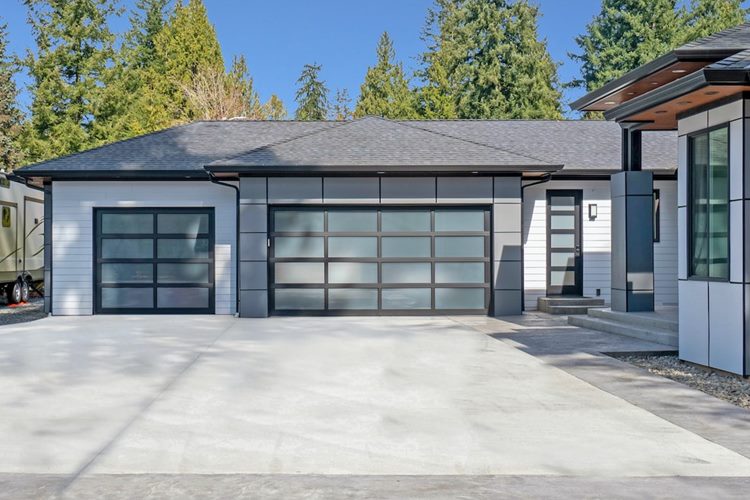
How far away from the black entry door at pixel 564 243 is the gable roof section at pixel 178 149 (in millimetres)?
6773

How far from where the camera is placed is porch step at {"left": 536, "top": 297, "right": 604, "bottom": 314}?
15328mm

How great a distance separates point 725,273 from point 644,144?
10.8 metres

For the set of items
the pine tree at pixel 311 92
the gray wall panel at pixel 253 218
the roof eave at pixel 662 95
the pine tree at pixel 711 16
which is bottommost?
the gray wall panel at pixel 253 218

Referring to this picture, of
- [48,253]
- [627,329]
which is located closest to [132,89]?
[48,253]

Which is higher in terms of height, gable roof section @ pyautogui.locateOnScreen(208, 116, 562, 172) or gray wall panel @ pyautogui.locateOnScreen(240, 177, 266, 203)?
gable roof section @ pyautogui.locateOnScreen(208, 116, 562, 172)

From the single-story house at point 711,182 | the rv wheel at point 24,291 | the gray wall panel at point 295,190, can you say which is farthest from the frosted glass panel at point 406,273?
→ the rv wheel at point 24,291

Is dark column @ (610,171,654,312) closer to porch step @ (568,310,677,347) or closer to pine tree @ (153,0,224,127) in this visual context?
porch step @ (568,310,677,347)

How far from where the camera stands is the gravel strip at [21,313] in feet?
49.6

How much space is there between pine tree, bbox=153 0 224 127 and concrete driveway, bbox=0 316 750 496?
103 ft

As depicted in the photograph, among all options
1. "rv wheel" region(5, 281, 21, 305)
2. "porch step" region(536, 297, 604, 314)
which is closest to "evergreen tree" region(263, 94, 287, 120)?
"rv wheel" region(5, 281, 21, 305)

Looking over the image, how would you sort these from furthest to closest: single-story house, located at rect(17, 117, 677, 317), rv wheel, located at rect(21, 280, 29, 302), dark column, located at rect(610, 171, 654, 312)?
rv wheel, located at rect(21, 280, 29, 302), single-story house, located at rect(17, 117, 677, 317), dark column, located at rect(610, 171, 654, 312)

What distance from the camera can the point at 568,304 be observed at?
51.2 feet

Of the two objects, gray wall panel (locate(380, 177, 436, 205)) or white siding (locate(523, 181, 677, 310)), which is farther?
white siding (locate(523, 181, 677, 310))

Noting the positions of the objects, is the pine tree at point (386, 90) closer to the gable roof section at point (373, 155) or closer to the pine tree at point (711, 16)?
the pine tree at point (711, 16)
